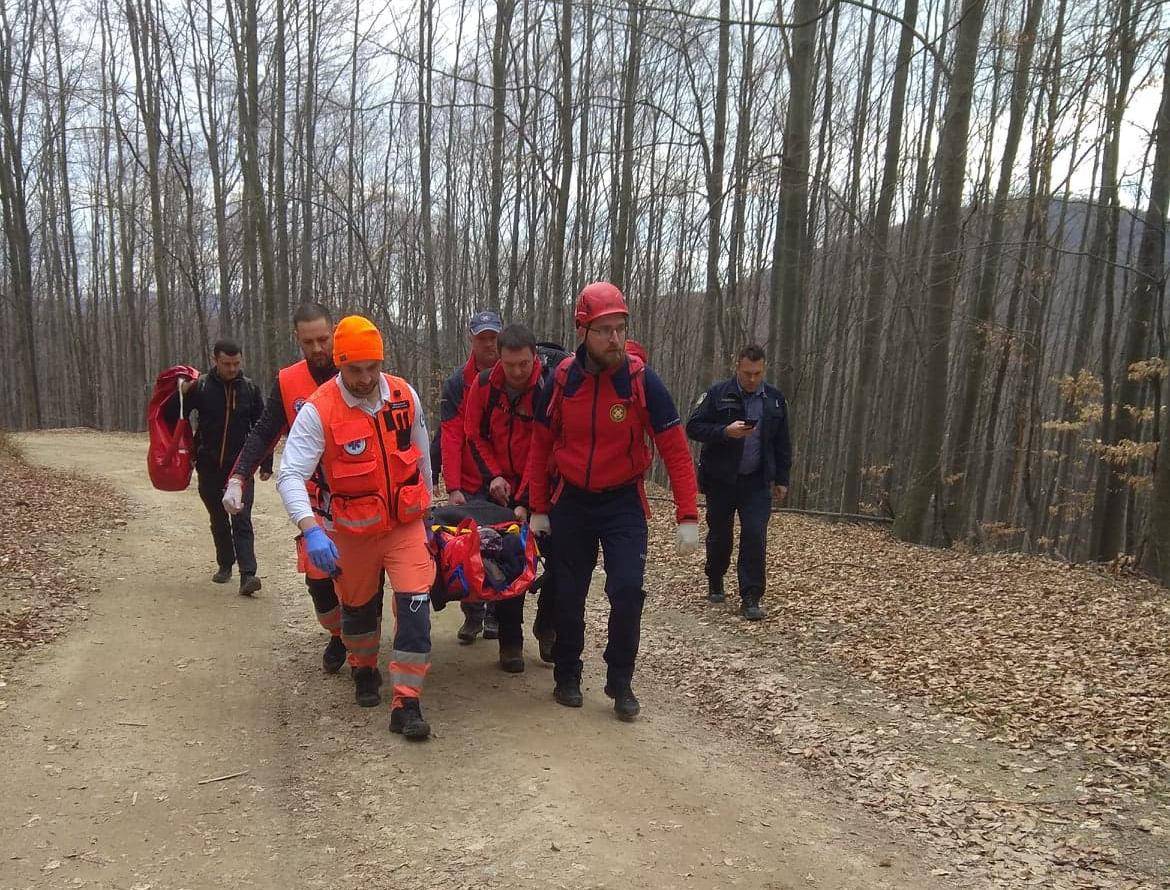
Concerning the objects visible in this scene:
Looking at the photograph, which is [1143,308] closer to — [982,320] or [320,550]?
[982,320]

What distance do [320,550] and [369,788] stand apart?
1.11 meters

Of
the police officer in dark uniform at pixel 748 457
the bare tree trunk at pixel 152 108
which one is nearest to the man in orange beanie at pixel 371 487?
the police officer in dark uniform at pixel 748 457

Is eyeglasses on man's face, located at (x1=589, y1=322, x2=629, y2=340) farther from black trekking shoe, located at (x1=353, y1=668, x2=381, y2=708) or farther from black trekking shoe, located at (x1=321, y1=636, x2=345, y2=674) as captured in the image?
black trekking shoe, located at (x1=321, y1=636, x2=345, y2=674)

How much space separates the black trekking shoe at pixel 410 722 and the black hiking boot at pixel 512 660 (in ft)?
3.35

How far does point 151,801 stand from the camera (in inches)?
133

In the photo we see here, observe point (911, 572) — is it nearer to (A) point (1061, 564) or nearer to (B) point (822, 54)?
(A) point (1061, 564)

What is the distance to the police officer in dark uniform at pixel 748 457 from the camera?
6.49 metres

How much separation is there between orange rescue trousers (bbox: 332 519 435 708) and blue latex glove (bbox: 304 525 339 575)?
0.81 feet

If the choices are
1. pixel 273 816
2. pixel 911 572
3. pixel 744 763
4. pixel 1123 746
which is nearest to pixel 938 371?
pixel 911 572

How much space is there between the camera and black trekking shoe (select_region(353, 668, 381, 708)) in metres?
4.44

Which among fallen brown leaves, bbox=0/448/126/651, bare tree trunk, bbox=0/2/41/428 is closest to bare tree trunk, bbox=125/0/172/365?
bare tree trunk, bbox=0/2/41/428

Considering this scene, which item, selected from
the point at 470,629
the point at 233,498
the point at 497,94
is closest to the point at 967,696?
the point at 470,629

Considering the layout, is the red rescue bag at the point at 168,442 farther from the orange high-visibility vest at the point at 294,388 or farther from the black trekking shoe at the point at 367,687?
the black trekking shoe at the point at 367,687

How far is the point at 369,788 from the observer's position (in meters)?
3.56
